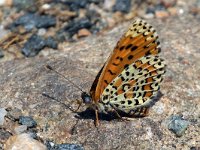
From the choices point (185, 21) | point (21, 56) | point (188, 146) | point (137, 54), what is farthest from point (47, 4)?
point (188, 146)

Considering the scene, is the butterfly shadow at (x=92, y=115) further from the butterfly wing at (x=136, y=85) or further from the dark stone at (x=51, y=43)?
the dark stone at (x=51, y=43)

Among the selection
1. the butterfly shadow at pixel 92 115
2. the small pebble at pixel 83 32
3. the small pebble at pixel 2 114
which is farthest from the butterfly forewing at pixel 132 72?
the small pebble at pixel 83 32

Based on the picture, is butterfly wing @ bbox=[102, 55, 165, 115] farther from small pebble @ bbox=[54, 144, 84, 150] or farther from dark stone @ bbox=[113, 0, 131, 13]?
dark stone @ bbox=[113, 0, 131, 13]

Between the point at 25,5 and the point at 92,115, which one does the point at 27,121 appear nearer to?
the point at 92,115

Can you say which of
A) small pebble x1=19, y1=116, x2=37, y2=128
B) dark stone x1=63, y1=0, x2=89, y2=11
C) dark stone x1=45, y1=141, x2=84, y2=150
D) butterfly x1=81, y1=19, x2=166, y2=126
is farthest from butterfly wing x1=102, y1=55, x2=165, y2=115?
dark stone x1=63, y1=0, x2=89, y2=11

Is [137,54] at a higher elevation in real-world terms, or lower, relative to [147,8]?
higher

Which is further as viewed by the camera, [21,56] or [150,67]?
[21,56]

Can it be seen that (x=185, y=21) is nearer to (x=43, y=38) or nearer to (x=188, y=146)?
(x=43, y=38)
